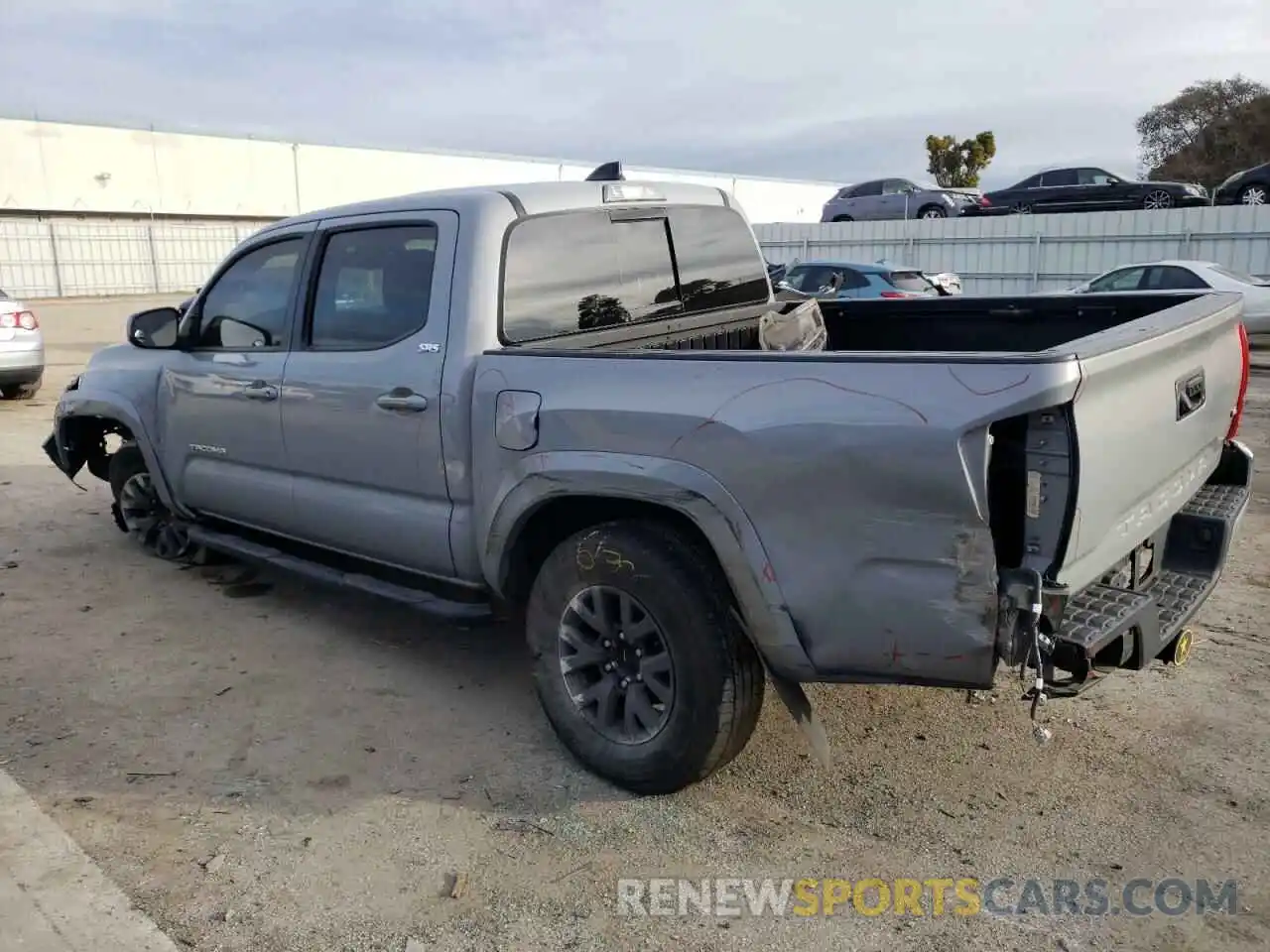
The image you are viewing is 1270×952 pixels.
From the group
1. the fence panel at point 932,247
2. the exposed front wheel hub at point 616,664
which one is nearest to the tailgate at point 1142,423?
the exposed front wheel hub at point 616,664

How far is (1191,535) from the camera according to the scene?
352cm

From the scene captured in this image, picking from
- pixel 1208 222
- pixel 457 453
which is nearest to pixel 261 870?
pixel 457 453

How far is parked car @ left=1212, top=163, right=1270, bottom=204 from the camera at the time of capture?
69.4 feet

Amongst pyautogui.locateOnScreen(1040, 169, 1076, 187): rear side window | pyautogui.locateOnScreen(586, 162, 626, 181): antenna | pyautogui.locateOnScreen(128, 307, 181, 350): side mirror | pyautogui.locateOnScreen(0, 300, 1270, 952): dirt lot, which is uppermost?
pyautogui.locateOnScreen(1040, 169, 1076, 187): rear side window

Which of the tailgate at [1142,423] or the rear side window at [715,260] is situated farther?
the rear side window at [715,260]

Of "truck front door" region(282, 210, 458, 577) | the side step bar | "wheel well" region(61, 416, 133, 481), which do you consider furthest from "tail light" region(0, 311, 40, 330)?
"truck front door" region(282, 210, 458, 577)

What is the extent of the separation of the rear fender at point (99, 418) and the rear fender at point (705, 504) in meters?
2.97

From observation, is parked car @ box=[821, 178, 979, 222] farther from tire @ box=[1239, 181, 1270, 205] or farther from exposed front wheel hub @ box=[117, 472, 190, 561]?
exposed front wheel hub @ box=[117, 472, 190, 561]

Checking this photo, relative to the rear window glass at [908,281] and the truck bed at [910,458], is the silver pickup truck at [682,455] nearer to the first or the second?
the truck bed at [910,458]

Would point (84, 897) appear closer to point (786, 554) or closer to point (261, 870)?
point (261, 870)

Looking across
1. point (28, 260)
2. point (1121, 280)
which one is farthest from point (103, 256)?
point (1121, 280)

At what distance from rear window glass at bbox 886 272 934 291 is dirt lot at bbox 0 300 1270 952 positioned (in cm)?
1200

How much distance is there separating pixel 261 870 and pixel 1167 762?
9.70 feet

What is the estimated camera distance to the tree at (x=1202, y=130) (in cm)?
3984
